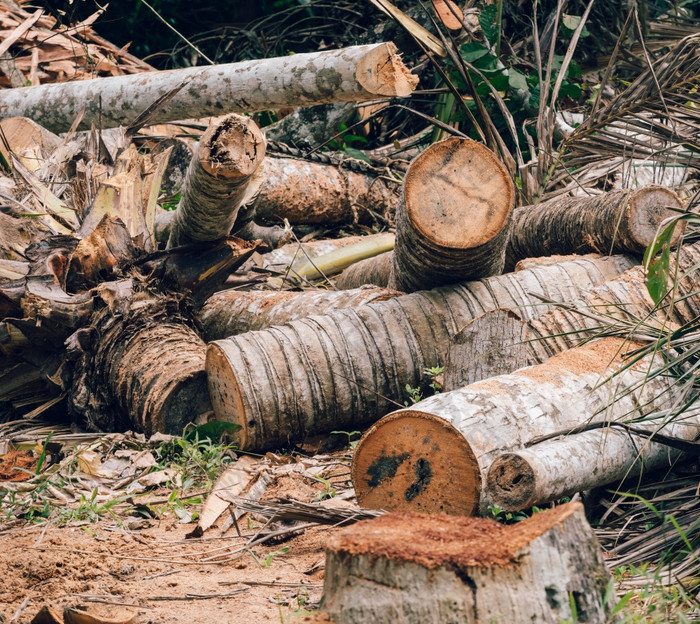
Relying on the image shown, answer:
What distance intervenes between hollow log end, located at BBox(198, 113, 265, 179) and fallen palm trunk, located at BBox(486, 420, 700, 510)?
178 centimetres

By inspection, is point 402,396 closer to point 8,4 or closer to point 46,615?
point 46,615

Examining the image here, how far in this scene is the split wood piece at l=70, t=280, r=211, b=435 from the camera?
3.69m

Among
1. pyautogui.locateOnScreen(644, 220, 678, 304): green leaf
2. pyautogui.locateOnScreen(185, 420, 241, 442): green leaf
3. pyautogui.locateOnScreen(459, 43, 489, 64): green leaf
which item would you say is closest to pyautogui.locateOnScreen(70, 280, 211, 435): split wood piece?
pyautogui.locateOnScreen(185, 420, 241, 442): green leaf

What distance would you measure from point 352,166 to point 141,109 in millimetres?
1784

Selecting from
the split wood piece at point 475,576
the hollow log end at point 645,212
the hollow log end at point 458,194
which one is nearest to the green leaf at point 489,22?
the hollow log end at point 645,212

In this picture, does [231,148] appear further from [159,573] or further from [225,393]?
[159,573]

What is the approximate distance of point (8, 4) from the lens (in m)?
8.24

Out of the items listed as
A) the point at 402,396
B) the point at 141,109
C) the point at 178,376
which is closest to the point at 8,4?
the point at 141,109

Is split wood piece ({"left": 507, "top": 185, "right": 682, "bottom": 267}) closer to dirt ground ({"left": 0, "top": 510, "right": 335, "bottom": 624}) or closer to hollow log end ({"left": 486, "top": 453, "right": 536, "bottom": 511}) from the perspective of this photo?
hollow log end ({"left": 486, "top": 453, "right": 536, "bottom": 511})

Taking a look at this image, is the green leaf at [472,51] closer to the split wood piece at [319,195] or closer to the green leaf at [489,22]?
the green leaf at [489,22]

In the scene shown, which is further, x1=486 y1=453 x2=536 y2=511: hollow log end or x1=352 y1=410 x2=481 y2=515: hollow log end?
x1=352 y1=410 x2=481 y2=515: hollow log end

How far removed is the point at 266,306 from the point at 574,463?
7.70 feet

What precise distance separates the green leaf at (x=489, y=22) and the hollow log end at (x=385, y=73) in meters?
2.22

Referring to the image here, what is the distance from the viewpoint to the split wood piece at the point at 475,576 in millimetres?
1576
